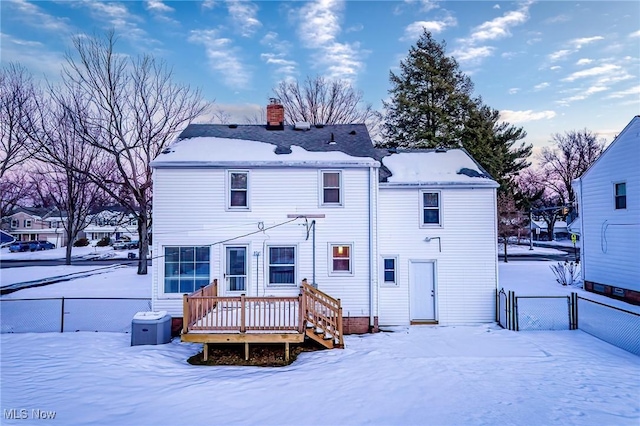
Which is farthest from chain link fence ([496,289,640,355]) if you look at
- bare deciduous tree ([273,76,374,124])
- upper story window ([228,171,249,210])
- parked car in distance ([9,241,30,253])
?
parked car in distance ([9,241,30,253])

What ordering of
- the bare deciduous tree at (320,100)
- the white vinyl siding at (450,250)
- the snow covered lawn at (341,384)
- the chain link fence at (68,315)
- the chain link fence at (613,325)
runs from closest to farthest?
the snow covered lawn at (341,384)
the chain link fence at (613,325)
the chain link fence at (68,315)
the white vinyl siding at (450,250)
the bare deciduous tree at (320,100)

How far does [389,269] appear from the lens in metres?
12.8

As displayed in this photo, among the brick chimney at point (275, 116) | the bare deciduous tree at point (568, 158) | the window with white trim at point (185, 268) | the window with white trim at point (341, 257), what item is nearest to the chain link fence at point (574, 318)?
the window with white trim at point (341, 257)

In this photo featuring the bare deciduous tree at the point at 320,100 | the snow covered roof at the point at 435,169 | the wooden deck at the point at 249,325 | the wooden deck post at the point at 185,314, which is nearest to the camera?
the wooden deck post at the point at 185,314

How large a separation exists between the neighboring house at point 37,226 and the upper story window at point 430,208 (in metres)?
63.7

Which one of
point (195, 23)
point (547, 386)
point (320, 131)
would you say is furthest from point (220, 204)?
point (195, 23)

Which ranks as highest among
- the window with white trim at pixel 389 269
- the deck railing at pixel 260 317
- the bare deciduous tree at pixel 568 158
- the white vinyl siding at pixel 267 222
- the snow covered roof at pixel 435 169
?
the bare deciduous tree at pixel 568 158

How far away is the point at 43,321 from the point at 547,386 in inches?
605

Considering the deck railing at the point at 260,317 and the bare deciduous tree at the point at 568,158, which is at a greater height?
the bare deciduous tree at the point at 568,158

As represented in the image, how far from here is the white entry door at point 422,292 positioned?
503 inches

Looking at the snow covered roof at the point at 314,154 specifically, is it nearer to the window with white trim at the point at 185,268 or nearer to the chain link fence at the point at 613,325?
the window with white trim at the point at 185,268

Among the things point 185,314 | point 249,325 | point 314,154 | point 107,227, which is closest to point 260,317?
point 249,325

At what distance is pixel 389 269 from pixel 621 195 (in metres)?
11.8

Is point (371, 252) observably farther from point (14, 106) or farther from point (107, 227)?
point (107, 227)
